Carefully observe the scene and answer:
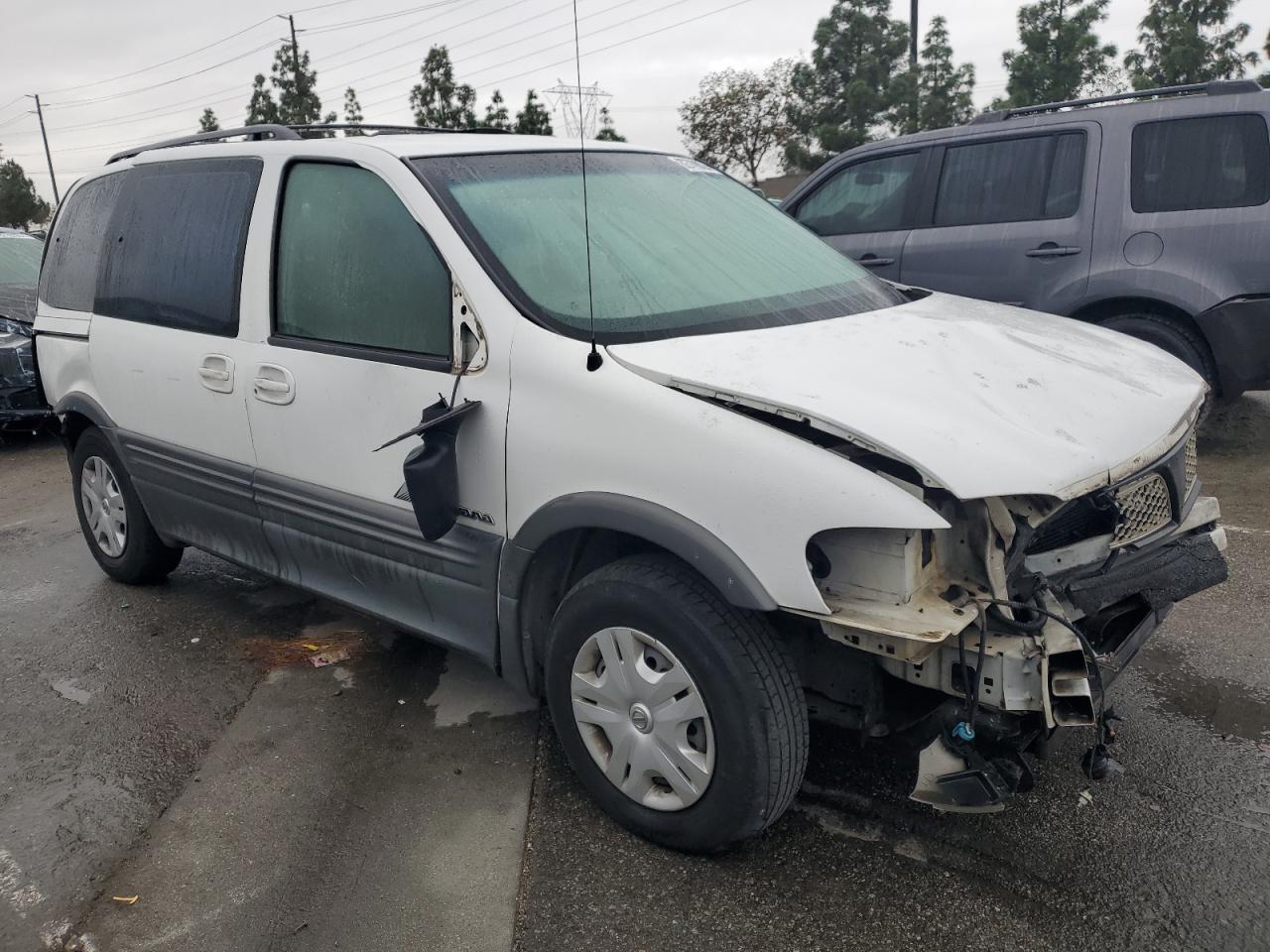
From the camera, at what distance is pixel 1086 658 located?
7.68 ft

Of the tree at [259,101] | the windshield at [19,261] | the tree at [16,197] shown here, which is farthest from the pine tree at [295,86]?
the windshield at [19,261]

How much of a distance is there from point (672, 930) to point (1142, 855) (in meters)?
1.22

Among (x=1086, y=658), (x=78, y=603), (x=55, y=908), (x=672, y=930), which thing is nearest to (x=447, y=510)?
(x=672, y=930)

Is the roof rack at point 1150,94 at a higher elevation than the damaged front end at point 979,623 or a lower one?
higher

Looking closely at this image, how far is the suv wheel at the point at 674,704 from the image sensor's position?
244 cm

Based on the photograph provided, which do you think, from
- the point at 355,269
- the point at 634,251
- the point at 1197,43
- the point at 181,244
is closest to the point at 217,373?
the point at 181,244

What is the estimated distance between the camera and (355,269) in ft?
10.8

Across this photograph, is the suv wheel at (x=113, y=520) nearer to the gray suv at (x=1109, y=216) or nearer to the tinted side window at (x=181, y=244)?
the tinted side window at (x=181, y=244)

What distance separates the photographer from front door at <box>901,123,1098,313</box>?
232 inches

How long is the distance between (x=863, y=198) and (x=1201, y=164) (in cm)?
195

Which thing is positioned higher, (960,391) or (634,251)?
(634,251)

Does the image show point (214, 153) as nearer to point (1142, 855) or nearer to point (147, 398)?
point (147, 398)

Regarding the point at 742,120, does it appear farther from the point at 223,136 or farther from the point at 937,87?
the point at 223,136

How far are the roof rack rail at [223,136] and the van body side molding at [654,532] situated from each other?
196cm
